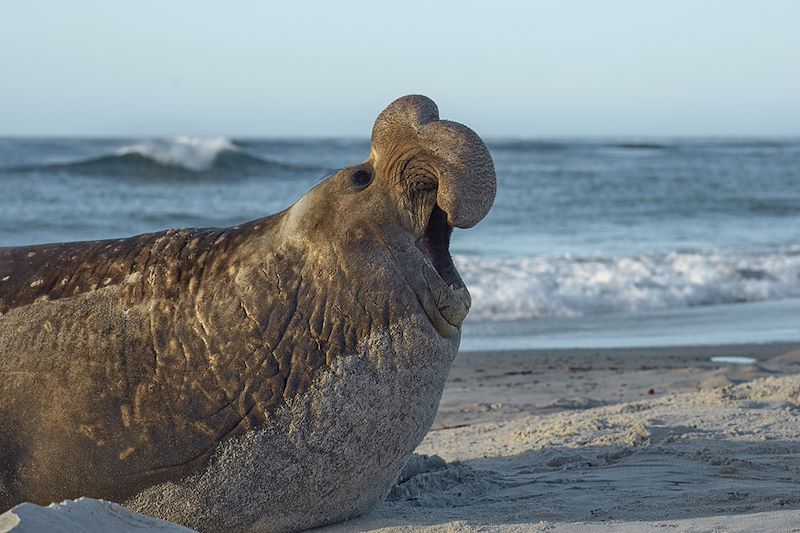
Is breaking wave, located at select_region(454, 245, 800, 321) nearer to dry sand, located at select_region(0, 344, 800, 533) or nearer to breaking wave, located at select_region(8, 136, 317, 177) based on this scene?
dry sand, located at select_region(0, 344, 800, 533)

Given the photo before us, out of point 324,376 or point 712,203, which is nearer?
point 324,376

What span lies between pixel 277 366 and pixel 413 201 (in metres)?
0.64

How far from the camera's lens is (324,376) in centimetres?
343

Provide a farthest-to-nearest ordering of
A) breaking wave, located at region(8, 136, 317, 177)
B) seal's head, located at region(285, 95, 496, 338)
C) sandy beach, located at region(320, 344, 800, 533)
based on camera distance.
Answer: breaking wave, located at region(8, 136, 317, 177)
sandy beach, located at region(320, 344, 800, 533)
seal's head, located at region(285, 95, 496, 338)

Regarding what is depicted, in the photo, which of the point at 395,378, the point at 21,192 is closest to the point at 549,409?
the point at 395,378

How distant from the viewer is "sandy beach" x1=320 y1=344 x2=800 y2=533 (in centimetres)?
381

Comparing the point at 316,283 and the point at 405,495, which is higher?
the point at 316,283

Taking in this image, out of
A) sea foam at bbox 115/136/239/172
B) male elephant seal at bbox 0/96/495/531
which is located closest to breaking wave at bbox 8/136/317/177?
sea foam at bbox 115/136/239/172

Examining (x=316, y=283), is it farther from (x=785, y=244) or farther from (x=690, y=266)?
(x=785, y=244)

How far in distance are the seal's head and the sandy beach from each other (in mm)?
773

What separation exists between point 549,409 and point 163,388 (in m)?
3.75

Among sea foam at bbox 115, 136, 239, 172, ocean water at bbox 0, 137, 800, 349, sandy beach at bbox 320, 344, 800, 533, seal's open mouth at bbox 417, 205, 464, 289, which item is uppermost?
seal's open mouth at bbox 417, 205, 464, 289

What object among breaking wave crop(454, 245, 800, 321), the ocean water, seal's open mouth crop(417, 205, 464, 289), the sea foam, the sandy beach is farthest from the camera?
the sea foam

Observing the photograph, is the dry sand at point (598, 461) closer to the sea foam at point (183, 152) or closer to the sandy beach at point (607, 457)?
the sandy beach at point (607, 457)
